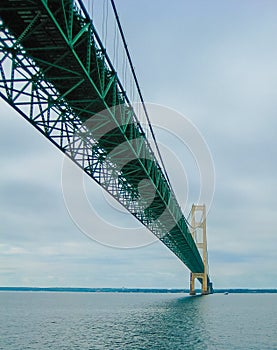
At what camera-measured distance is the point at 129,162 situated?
90.7ft

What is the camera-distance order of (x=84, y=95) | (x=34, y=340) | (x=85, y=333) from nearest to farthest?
(x=84, y=95)
(x=34, y=340)
(x=85, y=333)

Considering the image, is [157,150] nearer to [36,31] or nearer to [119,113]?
[119,113]

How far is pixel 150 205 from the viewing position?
40062 millimetres

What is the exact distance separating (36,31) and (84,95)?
5045 millimetres

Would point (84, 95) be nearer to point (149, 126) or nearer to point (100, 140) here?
point (100, 140)

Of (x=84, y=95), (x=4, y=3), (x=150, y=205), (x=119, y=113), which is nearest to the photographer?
(x=4, y=3)

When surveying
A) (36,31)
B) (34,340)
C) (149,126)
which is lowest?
(34,340)

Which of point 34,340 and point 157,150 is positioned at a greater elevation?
point 157,150

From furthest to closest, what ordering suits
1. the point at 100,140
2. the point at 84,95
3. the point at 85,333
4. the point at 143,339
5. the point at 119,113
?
the point at 85,333 → the point at 143,339 → the point at 100,140 → the point at 119,113 → the point at 84,95

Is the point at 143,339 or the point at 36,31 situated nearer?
the point at 36,31

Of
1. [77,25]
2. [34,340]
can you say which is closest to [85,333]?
[34,340]

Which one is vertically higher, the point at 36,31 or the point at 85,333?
the point at 36,31

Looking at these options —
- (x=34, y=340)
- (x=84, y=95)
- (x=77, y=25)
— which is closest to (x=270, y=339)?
(x=34, y=340)

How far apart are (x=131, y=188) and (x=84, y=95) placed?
1659 centimetres
